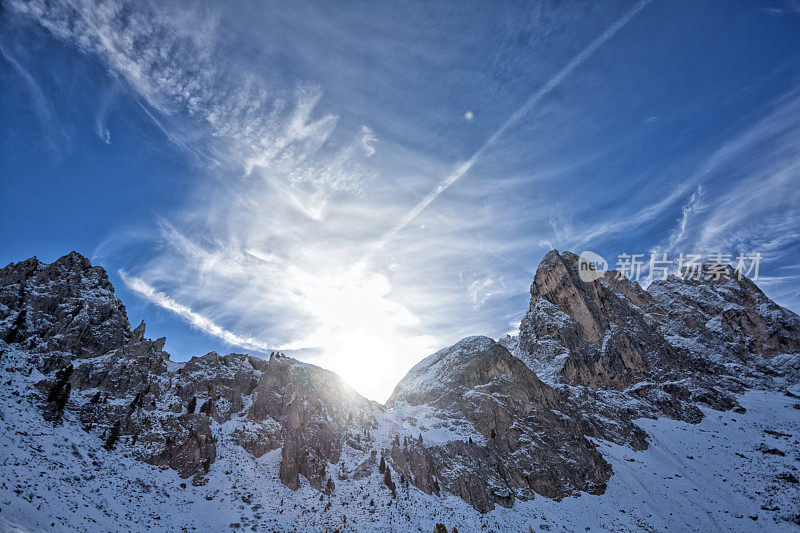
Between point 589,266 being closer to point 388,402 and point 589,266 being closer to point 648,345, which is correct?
point 648,345

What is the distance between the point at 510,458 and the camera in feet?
233

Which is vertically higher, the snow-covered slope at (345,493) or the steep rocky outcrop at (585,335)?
the steep rocky outcrop at (585,335)

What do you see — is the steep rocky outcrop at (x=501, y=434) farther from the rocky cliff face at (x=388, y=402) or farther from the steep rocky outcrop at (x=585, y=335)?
the steep rocky outcrop at (x=585, y=335)

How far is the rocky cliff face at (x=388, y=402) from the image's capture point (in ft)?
178

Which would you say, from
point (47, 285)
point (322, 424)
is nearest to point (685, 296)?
point (322, 424)

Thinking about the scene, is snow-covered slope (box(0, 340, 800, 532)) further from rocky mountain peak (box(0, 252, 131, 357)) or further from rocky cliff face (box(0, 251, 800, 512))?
rocky mountain peak (box(0, 252, 131, 357))

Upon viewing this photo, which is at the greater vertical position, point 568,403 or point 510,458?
point 568,403

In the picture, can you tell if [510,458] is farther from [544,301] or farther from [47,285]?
[47,285]

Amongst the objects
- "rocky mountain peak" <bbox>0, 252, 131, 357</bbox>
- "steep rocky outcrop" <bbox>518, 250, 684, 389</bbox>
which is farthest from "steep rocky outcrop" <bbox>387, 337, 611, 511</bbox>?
"rocky mountain peak" <bbox>0, 252, 131, 357</bbox>

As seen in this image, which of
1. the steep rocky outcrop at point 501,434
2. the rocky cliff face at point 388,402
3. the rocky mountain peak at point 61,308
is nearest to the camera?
the rocky cliff face at point 388,402

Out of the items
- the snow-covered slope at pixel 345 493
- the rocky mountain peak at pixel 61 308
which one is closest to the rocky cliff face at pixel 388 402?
the rocky mountain peak at pixel 61 308

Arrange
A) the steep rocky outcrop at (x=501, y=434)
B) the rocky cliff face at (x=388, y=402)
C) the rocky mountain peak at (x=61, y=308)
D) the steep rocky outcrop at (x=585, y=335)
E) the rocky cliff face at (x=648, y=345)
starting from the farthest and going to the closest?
the steep rocky outcrop at (x=585, y=335)
the rocky cliff face at (x=648, y=345)
the steep rocky outcrop at (x=501, y=434)
the rocky mountain peak at (x=61, y=308)
the rocky cliff face at (x=388, y=402)

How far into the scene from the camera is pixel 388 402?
107750 millimetres

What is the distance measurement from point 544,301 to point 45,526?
444ft
